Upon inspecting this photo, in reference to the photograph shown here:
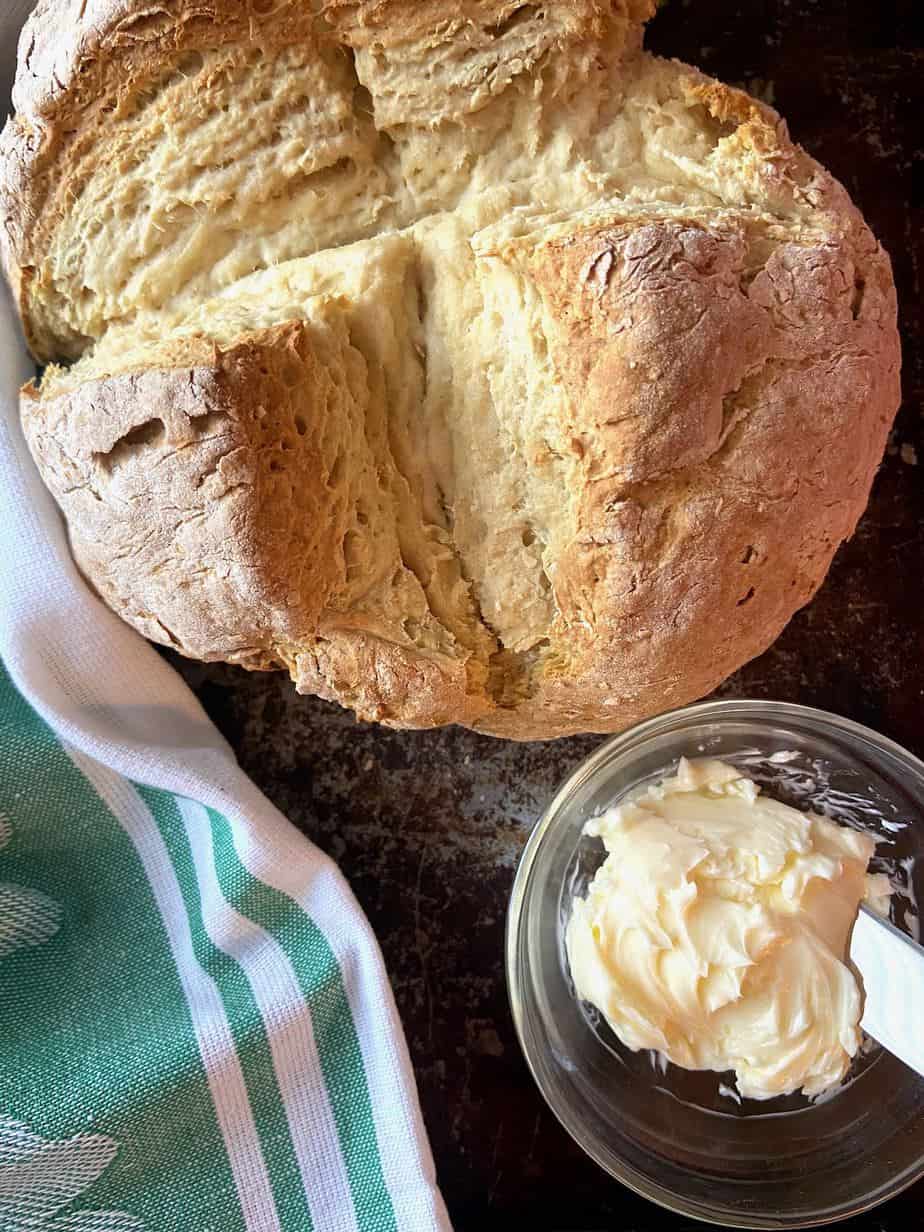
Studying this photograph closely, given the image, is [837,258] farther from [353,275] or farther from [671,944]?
[671,944]

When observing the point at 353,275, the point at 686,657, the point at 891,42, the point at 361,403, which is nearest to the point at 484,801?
the point at 686,657

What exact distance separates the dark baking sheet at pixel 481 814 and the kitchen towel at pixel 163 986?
0.18 meters

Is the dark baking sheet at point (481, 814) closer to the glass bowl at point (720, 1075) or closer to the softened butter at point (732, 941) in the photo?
the glass bowl at point (720, 1075)

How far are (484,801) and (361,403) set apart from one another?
2.78 ft

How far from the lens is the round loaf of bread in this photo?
1251 mm

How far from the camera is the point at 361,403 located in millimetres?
1375

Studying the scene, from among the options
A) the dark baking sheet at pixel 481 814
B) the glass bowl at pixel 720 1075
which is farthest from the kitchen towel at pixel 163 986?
the glass bowl at pixel 720 1075

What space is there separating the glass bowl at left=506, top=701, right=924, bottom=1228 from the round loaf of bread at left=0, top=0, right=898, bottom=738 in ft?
1.42

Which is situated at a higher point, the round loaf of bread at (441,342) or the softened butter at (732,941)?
the round loaf of bread at (441,342)

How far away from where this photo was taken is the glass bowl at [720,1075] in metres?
1.82

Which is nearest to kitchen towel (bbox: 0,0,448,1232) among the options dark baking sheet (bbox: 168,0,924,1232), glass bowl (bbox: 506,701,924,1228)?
dark baking sheet (bbox: 168,0,924,1232)

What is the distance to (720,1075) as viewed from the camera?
184 centimetres

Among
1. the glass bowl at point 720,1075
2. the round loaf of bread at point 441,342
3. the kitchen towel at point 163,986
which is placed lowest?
the glass bowl at point 720,1075

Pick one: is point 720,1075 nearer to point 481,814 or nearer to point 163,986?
point 481,814
